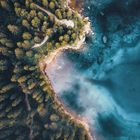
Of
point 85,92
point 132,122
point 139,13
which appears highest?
point 139,13

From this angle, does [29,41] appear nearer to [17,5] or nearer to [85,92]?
[17,5]

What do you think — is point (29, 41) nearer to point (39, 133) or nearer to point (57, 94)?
point (57, 94)

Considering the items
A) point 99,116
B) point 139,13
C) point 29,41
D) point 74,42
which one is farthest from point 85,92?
point 139,13

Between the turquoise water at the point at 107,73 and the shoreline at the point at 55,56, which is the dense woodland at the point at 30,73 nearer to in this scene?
the shoreline at the point at 55,56

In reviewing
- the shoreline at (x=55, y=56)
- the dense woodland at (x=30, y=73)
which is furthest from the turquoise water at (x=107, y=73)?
the dense woodland at (x=30, y=73)

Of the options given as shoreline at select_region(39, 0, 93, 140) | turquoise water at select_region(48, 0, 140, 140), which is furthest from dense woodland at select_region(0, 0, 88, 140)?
turquoise water at select_region(48, 0, 140, 140)

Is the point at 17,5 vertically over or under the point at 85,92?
over

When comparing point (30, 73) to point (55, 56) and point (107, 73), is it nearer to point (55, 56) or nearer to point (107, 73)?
point (55, 56)

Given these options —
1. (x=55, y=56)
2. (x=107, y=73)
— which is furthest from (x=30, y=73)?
(x=107, y=73)
